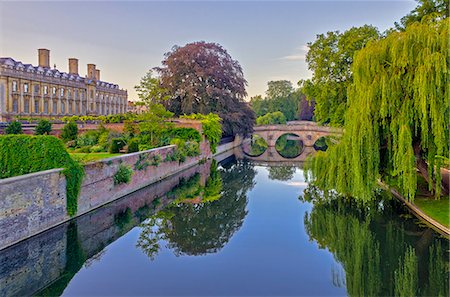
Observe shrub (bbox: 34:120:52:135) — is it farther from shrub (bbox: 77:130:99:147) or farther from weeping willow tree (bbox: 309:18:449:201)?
weeping willow tree (bbox: 309:18:449:201)

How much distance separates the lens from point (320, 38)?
23.1 m

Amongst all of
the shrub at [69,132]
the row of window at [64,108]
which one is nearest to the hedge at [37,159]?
the shrub at [69,132]

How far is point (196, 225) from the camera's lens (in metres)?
12.9

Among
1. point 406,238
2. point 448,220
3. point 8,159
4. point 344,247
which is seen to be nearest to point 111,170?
point 8,159

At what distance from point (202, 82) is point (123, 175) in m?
21.2

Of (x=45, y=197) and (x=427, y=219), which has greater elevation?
(x=45, y=197)

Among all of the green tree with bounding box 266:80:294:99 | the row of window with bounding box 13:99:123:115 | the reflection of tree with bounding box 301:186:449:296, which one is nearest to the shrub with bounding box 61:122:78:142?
the reflection of tree with bounding box 301:186:449:296

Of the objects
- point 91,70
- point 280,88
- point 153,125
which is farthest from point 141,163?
point 280,88

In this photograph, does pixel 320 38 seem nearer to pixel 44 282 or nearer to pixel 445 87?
pixel 445 87

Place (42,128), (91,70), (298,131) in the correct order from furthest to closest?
1. (91,70)
2. (298,131)
3. (42,128)

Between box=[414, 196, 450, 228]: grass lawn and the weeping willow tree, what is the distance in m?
0.65

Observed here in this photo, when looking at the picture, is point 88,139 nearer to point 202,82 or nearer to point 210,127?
point 210,127

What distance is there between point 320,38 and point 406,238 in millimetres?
15277

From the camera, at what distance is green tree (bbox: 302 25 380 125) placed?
2078 cm
